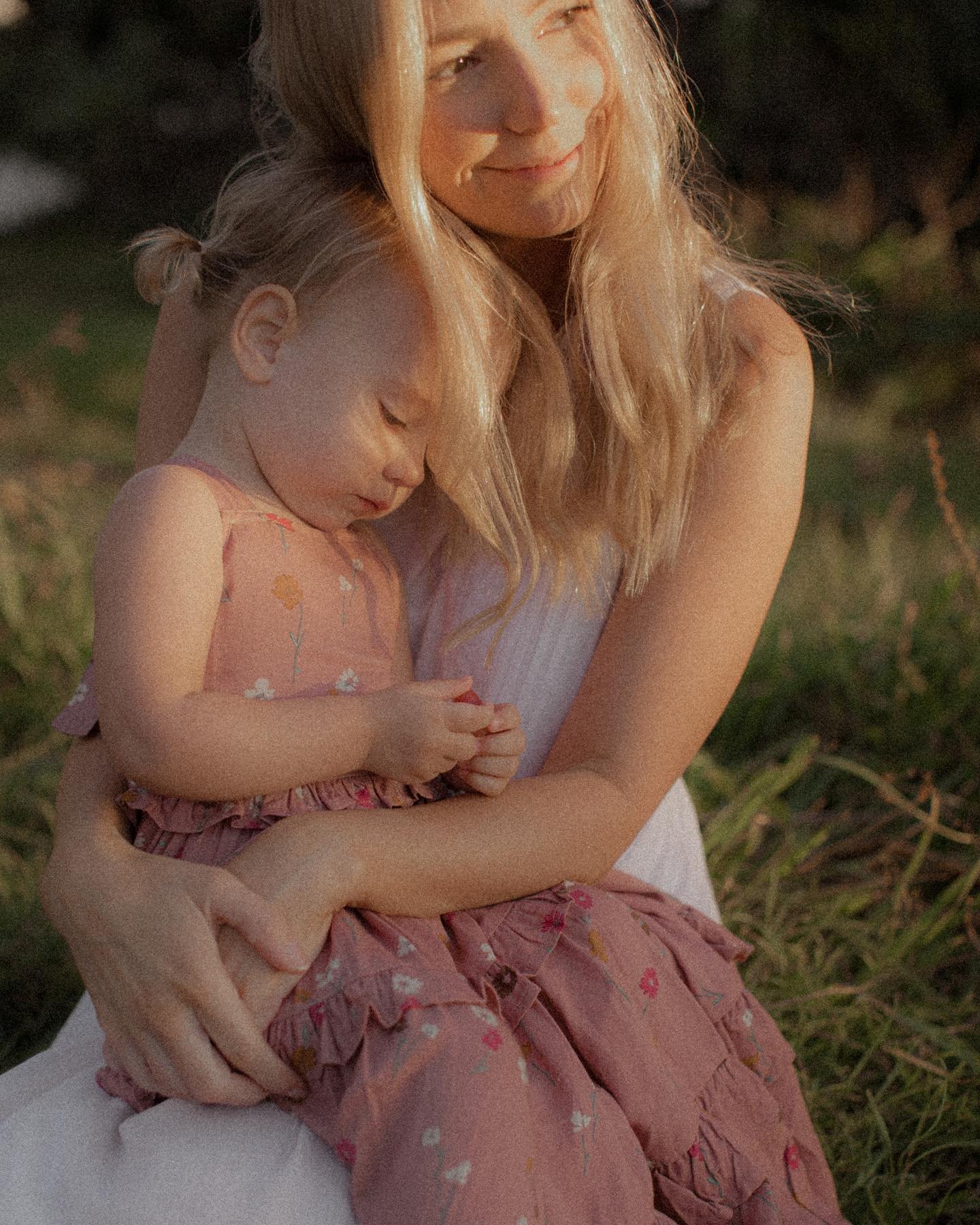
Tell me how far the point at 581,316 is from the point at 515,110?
0.92 ft

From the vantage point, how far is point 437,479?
62.6 inches

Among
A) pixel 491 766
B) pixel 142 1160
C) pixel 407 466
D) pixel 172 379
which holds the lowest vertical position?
pixel 142 1160

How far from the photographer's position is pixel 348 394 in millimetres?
1487

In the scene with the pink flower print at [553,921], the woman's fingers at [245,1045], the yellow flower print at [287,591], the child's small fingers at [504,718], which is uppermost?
the yellow flower print at [287,591]

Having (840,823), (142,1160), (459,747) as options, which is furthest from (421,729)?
(840,823)

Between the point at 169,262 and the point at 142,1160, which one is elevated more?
the point at 169,262

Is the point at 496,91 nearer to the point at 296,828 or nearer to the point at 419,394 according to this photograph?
the point at 419,394

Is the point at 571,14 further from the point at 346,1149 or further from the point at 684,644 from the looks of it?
the point at 346,1149

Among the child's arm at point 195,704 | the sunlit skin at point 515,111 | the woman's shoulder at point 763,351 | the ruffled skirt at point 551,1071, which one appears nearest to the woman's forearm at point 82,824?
the child's arm at point 195,704

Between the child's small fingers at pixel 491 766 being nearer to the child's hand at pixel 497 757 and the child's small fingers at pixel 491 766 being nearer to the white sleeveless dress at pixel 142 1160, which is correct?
the child's hand at pixel 497 757

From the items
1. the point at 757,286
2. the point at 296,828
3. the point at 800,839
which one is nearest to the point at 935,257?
the point at 800,839

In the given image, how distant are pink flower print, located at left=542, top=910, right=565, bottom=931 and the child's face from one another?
51 cm

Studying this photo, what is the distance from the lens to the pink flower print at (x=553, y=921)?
4.80 feet

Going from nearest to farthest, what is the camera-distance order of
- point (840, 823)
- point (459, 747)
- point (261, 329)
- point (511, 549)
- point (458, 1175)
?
point (458, 1175) → point (459, 747) → point (261, 329) → point (511, 549) → point (840, 823)
